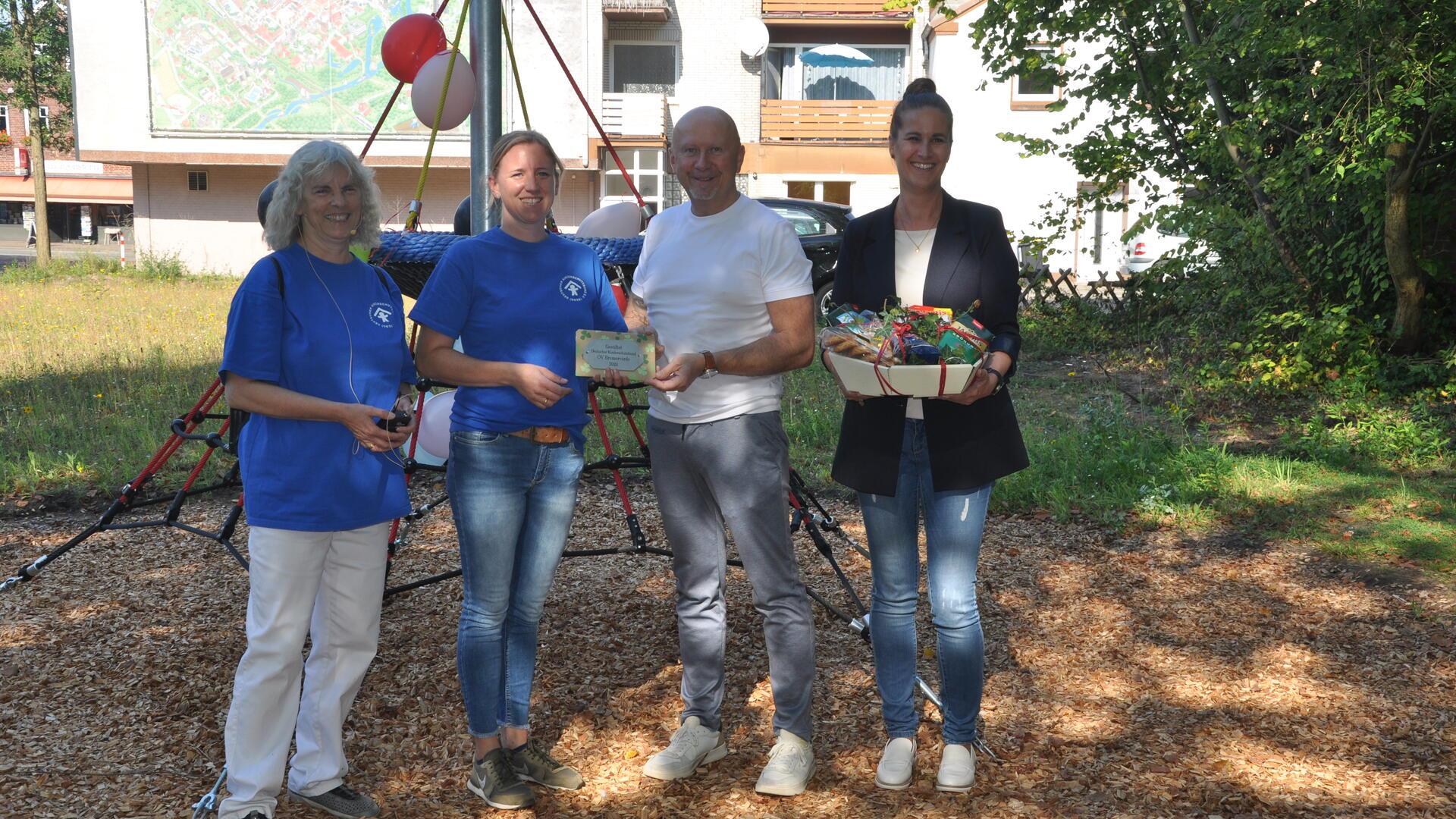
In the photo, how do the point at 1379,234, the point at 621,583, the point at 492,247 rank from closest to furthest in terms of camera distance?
1. the point at 492,247
2. the point at 621,583
3. the point at 1379,234

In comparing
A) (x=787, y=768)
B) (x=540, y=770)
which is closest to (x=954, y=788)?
(x=787, y=768)

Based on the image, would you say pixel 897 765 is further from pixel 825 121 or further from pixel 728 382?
pixel 825 121

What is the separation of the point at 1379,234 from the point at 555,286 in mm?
7516

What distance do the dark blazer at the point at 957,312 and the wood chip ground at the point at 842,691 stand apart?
948 mm

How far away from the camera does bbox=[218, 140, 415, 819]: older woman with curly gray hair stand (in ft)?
9.30

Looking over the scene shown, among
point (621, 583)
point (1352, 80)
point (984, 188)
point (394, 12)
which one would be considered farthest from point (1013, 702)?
point (394, 12)

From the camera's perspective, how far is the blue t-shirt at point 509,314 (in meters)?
3.03

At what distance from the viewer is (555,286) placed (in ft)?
10.3

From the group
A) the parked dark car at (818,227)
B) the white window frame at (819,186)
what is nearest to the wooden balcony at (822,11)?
the white window frame at (819,186)

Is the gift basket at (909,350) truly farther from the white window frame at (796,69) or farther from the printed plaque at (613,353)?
the white window frame at (796,69)

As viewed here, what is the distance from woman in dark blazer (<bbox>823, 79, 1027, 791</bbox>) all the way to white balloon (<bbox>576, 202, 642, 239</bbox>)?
272cm

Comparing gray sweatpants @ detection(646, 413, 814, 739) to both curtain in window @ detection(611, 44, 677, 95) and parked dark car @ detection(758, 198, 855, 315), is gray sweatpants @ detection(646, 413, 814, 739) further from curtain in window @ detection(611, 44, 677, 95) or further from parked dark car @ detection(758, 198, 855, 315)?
curtain in window @ detection(611, 44, 677, 95)

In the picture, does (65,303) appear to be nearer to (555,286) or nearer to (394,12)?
(394,12)

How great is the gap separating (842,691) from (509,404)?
1.74 meters
